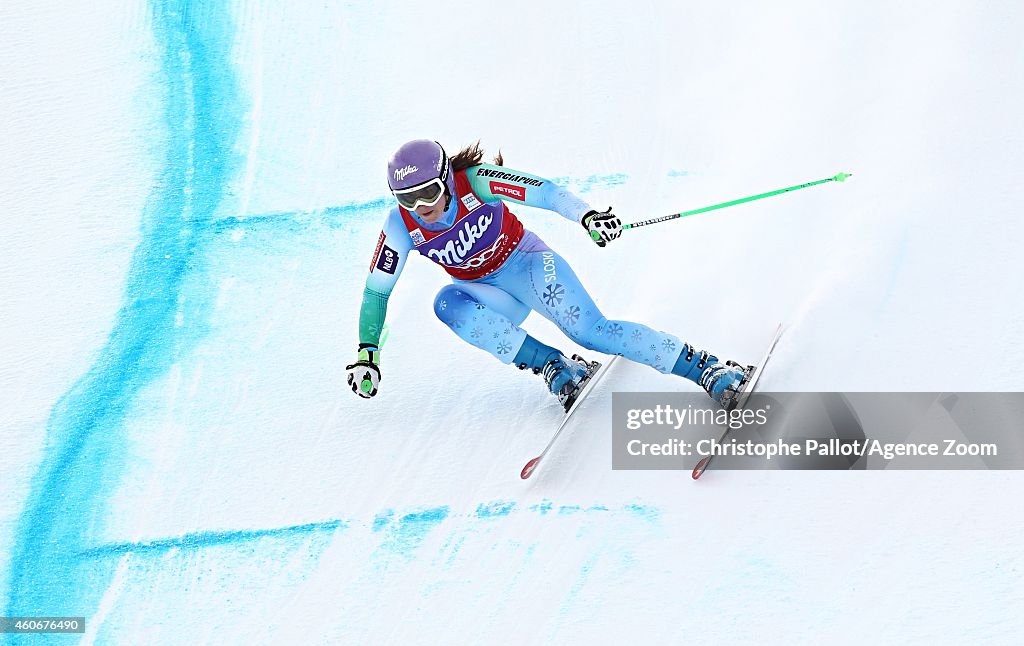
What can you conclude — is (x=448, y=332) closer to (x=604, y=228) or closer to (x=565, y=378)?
(x=565, y=378)

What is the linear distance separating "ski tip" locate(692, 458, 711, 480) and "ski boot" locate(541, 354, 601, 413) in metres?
0.65

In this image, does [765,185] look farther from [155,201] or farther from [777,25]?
[155,201]

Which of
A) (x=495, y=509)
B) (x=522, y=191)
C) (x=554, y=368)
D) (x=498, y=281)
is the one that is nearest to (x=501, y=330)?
(x=498, y=281)

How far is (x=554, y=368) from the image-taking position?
4.58 m

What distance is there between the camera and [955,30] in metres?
6.64

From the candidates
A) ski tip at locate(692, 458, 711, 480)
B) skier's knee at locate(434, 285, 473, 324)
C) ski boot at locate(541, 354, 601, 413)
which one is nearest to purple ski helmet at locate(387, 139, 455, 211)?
skier's knee at locate(434, 285, 473, 324)

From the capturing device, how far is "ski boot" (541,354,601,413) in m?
4.56

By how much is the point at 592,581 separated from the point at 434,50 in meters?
5.05

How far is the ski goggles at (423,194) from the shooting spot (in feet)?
13.4

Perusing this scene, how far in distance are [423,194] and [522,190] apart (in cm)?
40

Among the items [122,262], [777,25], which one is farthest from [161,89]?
[777,25]

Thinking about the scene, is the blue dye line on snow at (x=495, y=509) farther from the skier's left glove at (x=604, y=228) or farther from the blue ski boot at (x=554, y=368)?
the skier's left glove at (x=604, y=228)

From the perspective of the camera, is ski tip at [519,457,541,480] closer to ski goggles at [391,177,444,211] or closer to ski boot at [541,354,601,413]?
ski boot at [541,354,601,413]

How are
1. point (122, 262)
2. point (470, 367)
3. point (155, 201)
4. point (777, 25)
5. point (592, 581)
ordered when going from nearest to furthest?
point (592, 581) < point (470, 367) < point (122, 262) < point (155, 201) < point (777, 25)
